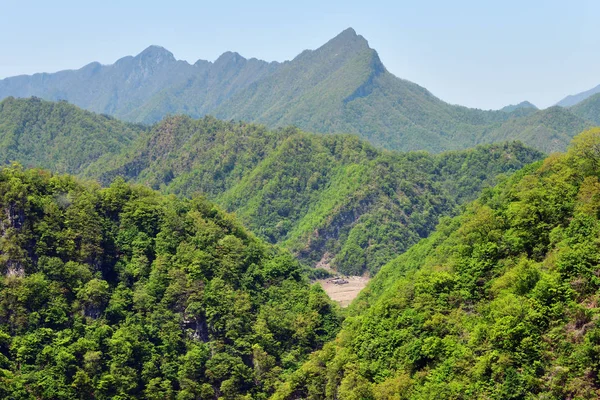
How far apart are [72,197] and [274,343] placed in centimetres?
3287

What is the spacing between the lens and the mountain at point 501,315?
4338 cm

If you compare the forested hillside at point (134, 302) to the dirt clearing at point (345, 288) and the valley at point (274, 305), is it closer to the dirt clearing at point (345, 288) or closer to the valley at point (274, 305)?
the valley at point (274, 305)

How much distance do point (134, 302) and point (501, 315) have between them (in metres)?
46.9

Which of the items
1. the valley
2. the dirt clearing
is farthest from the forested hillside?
the dirt clearing

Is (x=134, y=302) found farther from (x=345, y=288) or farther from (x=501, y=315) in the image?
(x=345, y=288)

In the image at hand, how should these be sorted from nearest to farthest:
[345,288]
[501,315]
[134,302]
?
[501,315] → [134,302] → [345,288]

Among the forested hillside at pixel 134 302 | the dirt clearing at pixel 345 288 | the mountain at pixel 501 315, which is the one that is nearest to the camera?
the mountain at pixel 501 315

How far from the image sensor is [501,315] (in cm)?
4694

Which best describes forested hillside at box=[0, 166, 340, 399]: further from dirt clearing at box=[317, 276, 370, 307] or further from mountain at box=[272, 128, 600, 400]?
dirt clearing at box=[317, 276, 370, 307]

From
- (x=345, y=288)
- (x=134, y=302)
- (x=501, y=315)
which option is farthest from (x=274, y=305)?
(x=345, y=288)

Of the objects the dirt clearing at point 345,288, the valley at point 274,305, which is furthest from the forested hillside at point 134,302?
the dirt clearing at point 345,288

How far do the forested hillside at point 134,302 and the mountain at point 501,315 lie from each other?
33.8 ft

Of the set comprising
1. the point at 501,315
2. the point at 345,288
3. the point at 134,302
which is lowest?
the point at 345,288

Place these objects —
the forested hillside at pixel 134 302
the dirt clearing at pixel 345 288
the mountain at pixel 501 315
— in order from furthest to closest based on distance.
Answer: the dirt clearing at pixel 345 288
the forested hillside at pixel 134 302
the mountain at pixel 501 315
